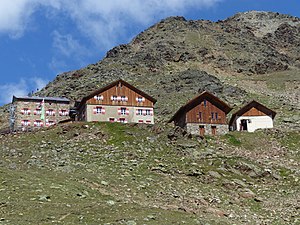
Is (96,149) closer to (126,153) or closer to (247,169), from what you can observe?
(126,153)

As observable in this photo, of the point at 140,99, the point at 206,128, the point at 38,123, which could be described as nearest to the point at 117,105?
the point at 140,99

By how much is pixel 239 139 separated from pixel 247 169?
594 inches

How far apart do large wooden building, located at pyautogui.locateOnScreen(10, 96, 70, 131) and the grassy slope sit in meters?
32.4

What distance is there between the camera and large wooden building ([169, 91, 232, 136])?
6706 cm

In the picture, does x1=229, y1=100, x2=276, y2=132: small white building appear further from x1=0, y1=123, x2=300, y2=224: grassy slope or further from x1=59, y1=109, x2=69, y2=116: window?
x1=59, y1=109, x2=69, y2=116: window

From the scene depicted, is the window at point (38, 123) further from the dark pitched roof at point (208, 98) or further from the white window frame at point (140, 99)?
the dark pitched roof at point (208, 98)

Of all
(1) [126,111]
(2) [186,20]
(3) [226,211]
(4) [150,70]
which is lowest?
(3) [226,211]

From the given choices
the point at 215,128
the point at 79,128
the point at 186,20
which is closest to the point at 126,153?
the point at 79,128

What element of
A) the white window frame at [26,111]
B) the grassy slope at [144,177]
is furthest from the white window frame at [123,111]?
the white window frame at [26,111]

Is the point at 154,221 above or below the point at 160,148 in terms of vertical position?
below

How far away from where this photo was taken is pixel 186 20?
19362 cm

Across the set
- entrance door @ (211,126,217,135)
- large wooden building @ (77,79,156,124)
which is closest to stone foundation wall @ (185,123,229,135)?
entrance door @ (211,126,217,135)

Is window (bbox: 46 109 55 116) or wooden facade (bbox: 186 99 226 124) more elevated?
window (bbox: 46 109 55 116)

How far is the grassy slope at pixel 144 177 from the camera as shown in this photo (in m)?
27.8
